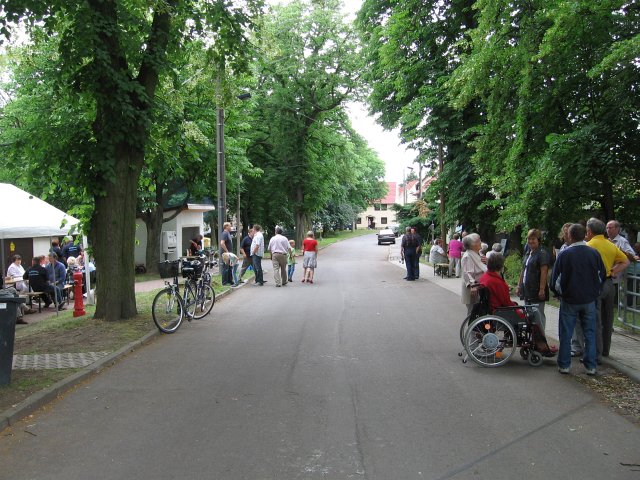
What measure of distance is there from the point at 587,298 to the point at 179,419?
4.79 metres

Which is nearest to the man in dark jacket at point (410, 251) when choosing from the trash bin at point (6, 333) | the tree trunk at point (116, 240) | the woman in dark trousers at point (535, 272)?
the tree trunk at point (116, 240)

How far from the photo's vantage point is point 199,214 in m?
33.1

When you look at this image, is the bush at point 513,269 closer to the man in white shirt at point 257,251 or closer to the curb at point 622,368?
the man in white shirt at point 257,251

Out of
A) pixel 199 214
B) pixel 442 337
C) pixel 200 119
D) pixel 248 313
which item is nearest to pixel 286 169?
pixel 199 214

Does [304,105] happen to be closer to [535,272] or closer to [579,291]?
[535,272]

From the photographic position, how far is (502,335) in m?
7.23

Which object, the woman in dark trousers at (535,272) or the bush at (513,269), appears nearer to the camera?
the woman in dark trousers at (535,272)

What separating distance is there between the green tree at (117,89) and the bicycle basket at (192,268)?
1196 millimetres

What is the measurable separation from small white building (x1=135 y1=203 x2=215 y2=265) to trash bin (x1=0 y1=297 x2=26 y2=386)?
21.0m

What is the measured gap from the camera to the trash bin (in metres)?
6.09

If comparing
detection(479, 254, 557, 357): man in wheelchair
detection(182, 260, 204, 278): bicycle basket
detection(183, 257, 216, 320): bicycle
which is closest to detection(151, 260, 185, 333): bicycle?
detection(183, 257, 216, 320): bicycle

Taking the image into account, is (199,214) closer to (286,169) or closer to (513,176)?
(286,169)

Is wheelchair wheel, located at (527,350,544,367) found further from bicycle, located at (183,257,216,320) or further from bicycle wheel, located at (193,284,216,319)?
bicycle wheel, located at (193,284,216,319)

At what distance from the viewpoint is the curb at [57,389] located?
525cm
